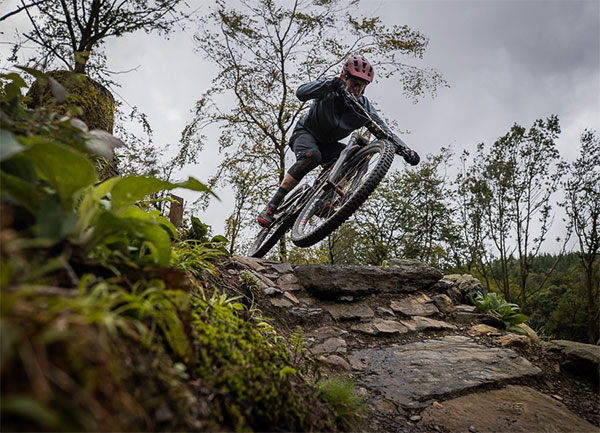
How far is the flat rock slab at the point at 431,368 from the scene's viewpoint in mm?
2439

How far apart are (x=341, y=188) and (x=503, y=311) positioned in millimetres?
2998

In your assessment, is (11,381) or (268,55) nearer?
(11,381)

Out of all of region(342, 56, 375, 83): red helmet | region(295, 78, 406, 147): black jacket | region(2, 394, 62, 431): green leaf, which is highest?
region(342, 56, 375, 83): red helmet

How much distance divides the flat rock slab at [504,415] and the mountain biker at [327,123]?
2.94 m

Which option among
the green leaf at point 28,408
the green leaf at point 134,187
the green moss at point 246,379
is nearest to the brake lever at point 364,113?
the green moss at point 246,379

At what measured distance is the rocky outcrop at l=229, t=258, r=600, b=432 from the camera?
2219 mm

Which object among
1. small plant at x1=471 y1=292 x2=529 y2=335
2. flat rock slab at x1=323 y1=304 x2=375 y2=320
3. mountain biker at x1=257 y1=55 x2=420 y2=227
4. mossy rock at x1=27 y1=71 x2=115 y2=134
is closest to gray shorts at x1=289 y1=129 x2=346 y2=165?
mountain biker at x1=257 y1=55 x2=420 y2=227

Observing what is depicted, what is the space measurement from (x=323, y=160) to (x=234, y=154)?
25.3 ft

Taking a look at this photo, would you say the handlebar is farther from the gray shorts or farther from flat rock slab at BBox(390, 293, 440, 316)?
flat rock slab at BBox(390, 293, 440, 316)

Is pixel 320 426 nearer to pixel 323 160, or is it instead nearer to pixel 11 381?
pixel 11 381

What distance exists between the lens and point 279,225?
572cm

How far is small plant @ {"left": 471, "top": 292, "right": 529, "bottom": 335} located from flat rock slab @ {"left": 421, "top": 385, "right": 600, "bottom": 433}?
85.2 inches

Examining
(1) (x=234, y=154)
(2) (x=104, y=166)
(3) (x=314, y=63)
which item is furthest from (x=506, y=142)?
(2) (x=104, y=166)

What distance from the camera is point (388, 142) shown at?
14.0ft
